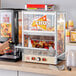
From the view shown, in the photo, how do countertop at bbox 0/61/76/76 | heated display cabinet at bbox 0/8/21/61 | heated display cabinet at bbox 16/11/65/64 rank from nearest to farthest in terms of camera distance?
countertop at bbox 0/61/76/76 < heated display cabinet at bbox 16/11/65/64 < heated display cabinet at bbox 0/8/21/61

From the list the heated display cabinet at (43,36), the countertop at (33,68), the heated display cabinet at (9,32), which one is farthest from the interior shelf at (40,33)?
the countertop at (33,68)

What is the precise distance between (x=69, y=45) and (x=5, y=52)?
1625 millimetres

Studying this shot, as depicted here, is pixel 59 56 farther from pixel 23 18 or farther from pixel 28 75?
pixel 23 18

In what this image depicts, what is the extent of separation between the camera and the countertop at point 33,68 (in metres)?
1.35

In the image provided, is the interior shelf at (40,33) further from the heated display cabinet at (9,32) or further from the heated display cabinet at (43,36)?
the heated display cabinet at (9,32)

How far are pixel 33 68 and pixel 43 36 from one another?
0.37 m

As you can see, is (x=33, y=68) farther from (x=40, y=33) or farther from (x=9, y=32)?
(x=9, y=32)

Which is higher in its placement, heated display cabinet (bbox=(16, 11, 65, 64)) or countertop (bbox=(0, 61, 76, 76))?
heated display cabinet (bbox=(16, 11, 65, 64))

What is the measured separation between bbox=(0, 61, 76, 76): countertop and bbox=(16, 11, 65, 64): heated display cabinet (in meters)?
0.07

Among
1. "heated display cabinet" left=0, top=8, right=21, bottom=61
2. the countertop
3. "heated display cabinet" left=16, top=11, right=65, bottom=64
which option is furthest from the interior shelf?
the countertop

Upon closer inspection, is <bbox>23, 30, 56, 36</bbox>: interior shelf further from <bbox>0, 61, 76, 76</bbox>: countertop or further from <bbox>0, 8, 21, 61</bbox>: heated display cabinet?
<bbox>0, 61, 76, 76</bbox>: countertop

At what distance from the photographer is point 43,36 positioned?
165 cm

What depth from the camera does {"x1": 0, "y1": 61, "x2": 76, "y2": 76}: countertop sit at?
135 centimetres

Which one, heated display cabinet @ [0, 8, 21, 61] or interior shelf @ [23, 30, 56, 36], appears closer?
interior shelf @ [23, 30, 56, 36]
